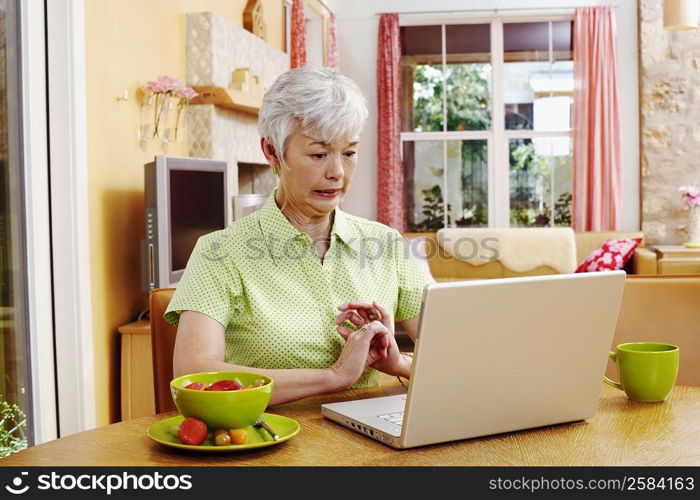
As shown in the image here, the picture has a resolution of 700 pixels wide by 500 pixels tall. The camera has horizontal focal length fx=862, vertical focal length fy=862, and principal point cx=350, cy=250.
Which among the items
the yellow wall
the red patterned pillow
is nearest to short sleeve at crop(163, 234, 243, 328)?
the yellow wall

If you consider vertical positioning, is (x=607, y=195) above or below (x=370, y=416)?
above

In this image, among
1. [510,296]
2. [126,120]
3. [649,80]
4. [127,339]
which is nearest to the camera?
[510,296]

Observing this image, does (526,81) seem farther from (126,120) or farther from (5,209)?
(5,209)

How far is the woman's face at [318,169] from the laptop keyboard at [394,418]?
18.3 inches

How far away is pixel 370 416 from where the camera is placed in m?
1.19

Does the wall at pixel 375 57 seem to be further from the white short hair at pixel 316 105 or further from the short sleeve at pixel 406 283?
the white short hair at pixel 316 105

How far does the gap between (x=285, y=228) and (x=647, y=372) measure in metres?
0.67

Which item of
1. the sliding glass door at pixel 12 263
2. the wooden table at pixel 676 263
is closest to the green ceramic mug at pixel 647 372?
the sliding glass door at pixel 12 263

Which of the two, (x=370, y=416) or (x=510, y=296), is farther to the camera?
(x=370, y=416)

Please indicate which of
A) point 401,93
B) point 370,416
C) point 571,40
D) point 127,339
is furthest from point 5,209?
point 571,40

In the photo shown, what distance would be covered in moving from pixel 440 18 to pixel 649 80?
1.77 meters

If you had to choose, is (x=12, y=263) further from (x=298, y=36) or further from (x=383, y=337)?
(x=298, y=36)

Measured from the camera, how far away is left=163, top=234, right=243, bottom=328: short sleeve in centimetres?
144

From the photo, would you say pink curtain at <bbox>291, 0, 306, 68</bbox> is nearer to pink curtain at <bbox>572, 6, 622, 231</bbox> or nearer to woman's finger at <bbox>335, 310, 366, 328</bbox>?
pink curtain at <bbox>572, 6, 622, 231</bbox>
